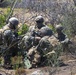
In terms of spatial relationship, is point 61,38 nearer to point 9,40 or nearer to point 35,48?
point 35,48

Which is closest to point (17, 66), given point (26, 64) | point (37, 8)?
point (26, 64)

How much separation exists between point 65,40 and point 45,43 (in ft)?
4.13

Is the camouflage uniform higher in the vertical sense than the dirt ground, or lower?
higher

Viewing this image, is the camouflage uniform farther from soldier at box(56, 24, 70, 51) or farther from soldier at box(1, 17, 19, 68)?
soldier at box(56, 24, 70, 51)

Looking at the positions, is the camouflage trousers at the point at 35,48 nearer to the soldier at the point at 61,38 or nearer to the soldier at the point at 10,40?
the soldier at the point at 10,40

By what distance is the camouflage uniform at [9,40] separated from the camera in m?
10.4

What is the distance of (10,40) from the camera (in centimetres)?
1042

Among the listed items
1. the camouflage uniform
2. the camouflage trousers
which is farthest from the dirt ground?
the camouflage uniform

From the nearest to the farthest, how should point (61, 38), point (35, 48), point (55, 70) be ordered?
→ point (55, 70)
point (35, 48)
point (61, 38)

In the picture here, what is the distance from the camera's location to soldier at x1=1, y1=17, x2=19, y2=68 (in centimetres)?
1035

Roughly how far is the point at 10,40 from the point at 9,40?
0.09 ft

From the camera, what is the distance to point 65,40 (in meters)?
11.1

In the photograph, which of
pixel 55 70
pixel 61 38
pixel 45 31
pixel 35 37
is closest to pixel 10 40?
pixel 35 37

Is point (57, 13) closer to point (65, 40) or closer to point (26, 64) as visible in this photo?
point (65, 40)
